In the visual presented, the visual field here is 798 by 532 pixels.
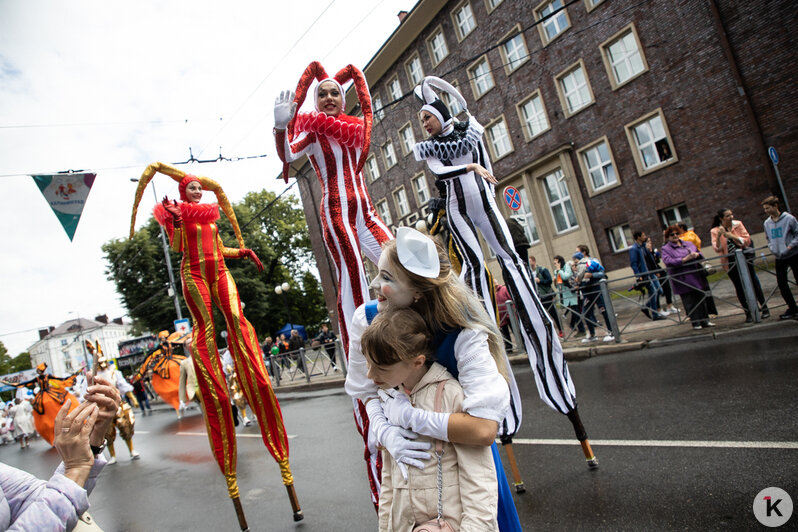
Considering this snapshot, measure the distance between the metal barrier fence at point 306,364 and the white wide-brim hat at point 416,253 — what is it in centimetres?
1299

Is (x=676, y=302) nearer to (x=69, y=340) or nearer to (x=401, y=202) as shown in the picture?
(x=401, y=202)

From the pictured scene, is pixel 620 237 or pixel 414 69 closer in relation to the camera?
pixel 620 237

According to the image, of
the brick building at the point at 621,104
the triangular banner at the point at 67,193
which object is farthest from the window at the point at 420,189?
the triangular banner at the point at 67,193

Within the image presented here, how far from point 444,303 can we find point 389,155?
29.7m

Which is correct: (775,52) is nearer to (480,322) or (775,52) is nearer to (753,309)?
(753,309)

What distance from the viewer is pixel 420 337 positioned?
5.71 feet

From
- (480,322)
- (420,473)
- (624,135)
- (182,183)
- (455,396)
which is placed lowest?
(420,473)

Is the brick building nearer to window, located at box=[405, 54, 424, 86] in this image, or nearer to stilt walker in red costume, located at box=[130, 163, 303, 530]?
window, located at box=[405, 54, 424, 86]

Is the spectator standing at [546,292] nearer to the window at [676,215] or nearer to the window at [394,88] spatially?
the window at [676,215]

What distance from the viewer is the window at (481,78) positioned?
23172mm

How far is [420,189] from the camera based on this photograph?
2908cm

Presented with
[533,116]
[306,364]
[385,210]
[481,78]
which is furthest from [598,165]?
[385,210]

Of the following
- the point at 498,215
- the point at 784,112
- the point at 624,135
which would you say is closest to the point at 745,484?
the point at 498,215

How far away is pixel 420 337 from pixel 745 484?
6.53 ft
